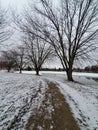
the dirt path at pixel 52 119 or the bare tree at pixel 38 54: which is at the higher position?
the bare tree at pixel 38 54

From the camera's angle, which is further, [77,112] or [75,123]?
[77,112]

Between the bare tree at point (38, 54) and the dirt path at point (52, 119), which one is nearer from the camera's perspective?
the dirt path at point (52, 119)

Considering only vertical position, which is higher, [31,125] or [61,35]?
[61,35]

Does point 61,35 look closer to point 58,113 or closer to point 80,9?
point 80,9

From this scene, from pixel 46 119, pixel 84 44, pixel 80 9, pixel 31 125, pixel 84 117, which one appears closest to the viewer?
pixel 31 125

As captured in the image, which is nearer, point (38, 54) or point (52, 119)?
point (52, 119)

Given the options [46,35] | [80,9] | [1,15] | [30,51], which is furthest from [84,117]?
[30,51]

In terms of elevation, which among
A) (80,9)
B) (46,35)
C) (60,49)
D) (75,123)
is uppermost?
(80,9)

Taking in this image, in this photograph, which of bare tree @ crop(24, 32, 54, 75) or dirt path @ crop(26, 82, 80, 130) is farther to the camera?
bare tree @ crop(24, 32, 54, 75)

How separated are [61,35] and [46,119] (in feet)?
45.1

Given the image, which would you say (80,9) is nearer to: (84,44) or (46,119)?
(84,44)

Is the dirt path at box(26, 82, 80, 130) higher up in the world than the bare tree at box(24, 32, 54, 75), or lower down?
lower down

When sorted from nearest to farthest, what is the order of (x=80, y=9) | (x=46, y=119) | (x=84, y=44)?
(x=46, y=119), (x=80, y=9), (x=84, y=44)

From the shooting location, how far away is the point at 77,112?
4.43 metres
